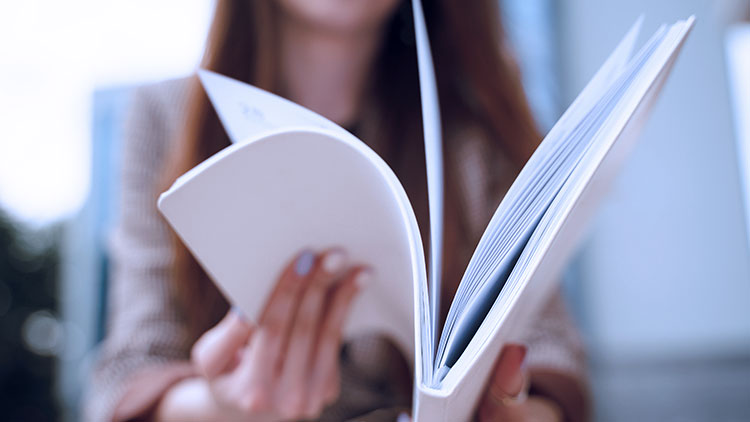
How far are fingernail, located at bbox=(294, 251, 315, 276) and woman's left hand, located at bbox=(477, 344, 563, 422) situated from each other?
5.8 inches

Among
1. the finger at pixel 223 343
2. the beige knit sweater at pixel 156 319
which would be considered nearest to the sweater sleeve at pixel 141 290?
the beige knit sweater at pixel 156 319

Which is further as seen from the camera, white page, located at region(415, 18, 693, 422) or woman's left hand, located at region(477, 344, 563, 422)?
woman's left hand, located at region(477, 344, 563, 422)

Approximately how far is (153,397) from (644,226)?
1.89 m

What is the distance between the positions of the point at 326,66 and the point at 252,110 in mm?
507

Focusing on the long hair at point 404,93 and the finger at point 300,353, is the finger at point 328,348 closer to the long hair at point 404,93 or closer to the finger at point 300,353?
the finger at point 300,353

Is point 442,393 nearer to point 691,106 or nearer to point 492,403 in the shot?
point 492,403

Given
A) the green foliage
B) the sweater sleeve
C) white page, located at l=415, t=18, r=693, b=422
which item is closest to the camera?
white page, located at l=415, t=18, r=693, b=422

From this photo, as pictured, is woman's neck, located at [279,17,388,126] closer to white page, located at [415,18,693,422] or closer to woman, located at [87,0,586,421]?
woman, located at [87,0,586,421]

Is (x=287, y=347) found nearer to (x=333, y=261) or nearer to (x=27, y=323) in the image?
(x=333, y=261)

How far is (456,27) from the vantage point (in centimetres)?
76

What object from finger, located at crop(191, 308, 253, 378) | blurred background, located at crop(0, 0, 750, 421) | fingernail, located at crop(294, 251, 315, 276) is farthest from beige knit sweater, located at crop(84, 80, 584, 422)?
blurred background, located at crop(0, 0, 750, 421)

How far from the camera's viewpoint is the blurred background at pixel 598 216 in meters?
1.85

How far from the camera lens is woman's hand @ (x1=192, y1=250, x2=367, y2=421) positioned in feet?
1.35

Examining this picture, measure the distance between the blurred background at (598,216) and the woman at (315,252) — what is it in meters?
0.90
